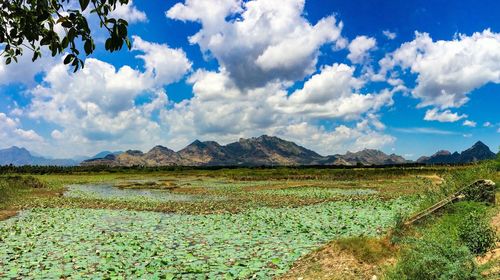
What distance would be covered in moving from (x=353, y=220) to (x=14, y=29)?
22.1 metres

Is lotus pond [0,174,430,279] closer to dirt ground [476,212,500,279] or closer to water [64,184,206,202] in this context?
dirt ground [476,212,500,279]

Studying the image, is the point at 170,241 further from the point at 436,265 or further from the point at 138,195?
the point at 138,195

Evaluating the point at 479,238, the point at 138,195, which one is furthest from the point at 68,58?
the point at 138,195

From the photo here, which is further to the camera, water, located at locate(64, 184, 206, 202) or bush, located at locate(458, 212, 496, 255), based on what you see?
water, located at locate(64, 184, 206, 202)

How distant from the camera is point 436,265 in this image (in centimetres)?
866

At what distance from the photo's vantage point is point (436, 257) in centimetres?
857

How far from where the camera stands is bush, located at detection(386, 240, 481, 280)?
8.01 meters

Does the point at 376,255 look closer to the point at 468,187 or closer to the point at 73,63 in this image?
the point at 468,187

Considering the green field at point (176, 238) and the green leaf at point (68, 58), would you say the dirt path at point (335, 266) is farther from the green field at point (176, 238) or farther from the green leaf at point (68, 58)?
the green leaf at point (68, 58)

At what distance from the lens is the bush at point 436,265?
26.3 feet

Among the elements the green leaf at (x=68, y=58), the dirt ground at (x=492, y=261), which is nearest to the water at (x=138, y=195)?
the dirt ground at (x=492, y=261)

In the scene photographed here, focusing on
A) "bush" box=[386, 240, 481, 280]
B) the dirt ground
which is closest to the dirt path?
"bush" box=[386, 240, 481, 280]

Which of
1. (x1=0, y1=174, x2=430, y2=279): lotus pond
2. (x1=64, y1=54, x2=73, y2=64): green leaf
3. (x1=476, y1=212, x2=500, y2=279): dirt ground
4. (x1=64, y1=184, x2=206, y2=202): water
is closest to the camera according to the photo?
(x1=64, y1=54, x2=73, y2=64): green leaf

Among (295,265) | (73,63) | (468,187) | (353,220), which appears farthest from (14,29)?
(353,220)
